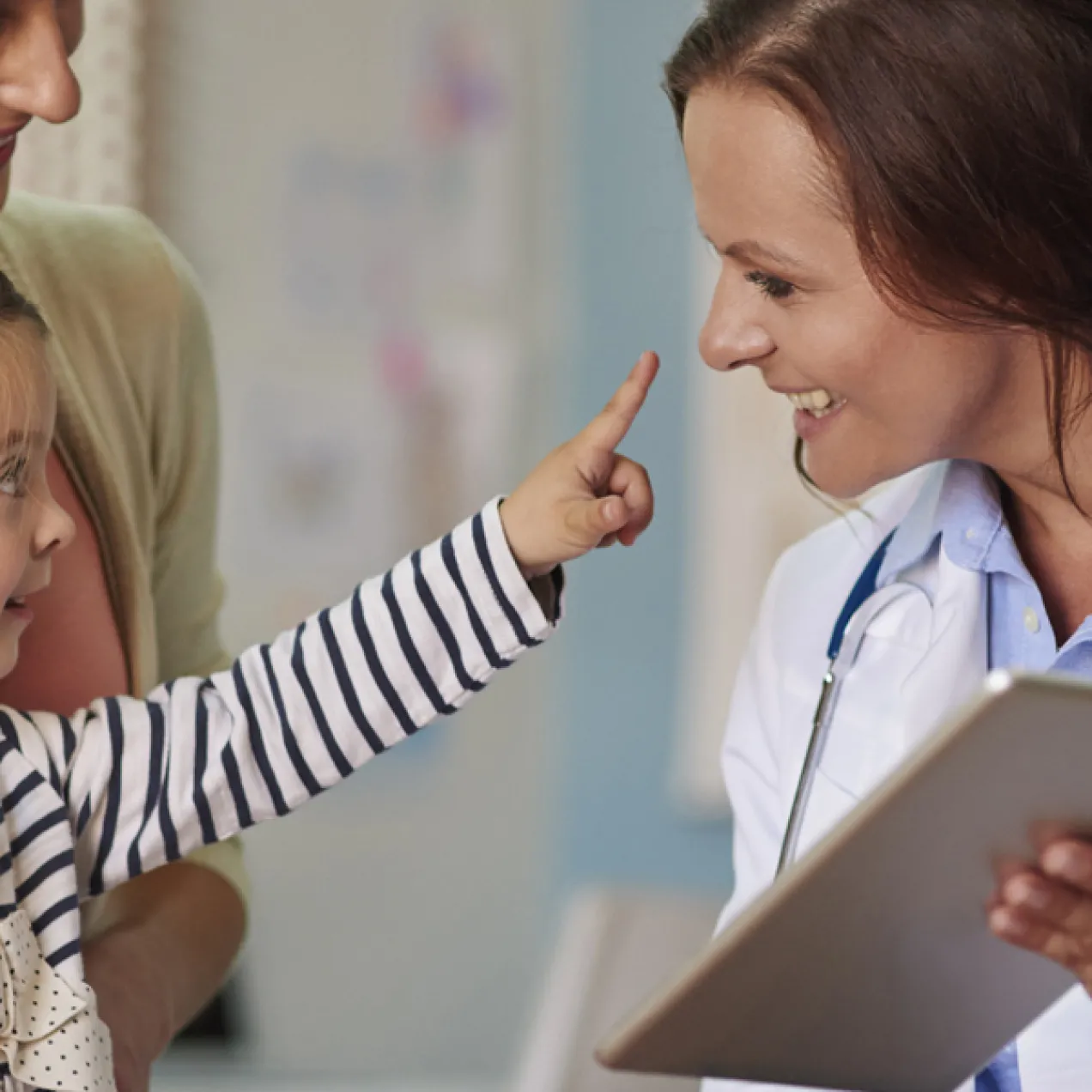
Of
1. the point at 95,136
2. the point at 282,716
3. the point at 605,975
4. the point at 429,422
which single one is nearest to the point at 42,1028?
the point at 282,716

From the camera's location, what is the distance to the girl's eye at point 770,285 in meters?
1.09

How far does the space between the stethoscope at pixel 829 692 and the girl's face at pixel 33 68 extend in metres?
0.67

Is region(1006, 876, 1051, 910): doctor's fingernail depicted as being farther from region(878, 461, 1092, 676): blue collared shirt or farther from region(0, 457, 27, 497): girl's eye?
region(0, 457, 27, 497): girl's eye

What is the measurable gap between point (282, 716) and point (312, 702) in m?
0.02

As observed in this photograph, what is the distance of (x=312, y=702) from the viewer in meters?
1.04

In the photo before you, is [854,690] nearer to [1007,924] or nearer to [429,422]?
[1007,924]

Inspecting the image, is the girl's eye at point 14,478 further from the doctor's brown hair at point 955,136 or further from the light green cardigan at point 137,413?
the doctor's brown hair at point 955,136

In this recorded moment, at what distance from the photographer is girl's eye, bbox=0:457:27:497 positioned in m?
0.91

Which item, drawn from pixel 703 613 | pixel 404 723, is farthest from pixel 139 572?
pixel 703 613

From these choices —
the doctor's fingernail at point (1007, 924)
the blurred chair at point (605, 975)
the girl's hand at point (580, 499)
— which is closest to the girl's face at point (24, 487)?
the girl's hand at point (580, 499)

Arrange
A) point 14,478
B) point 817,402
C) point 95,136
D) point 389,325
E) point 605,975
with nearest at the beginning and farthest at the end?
1. point 14,478
2. point 817,402
3. point 95,136
4. point 605,975
5. point 389,325

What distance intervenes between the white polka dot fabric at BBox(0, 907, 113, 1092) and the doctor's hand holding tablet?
0.30 meters

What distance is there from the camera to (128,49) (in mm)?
1542

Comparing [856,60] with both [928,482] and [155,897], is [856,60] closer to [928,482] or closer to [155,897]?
[928,482]
